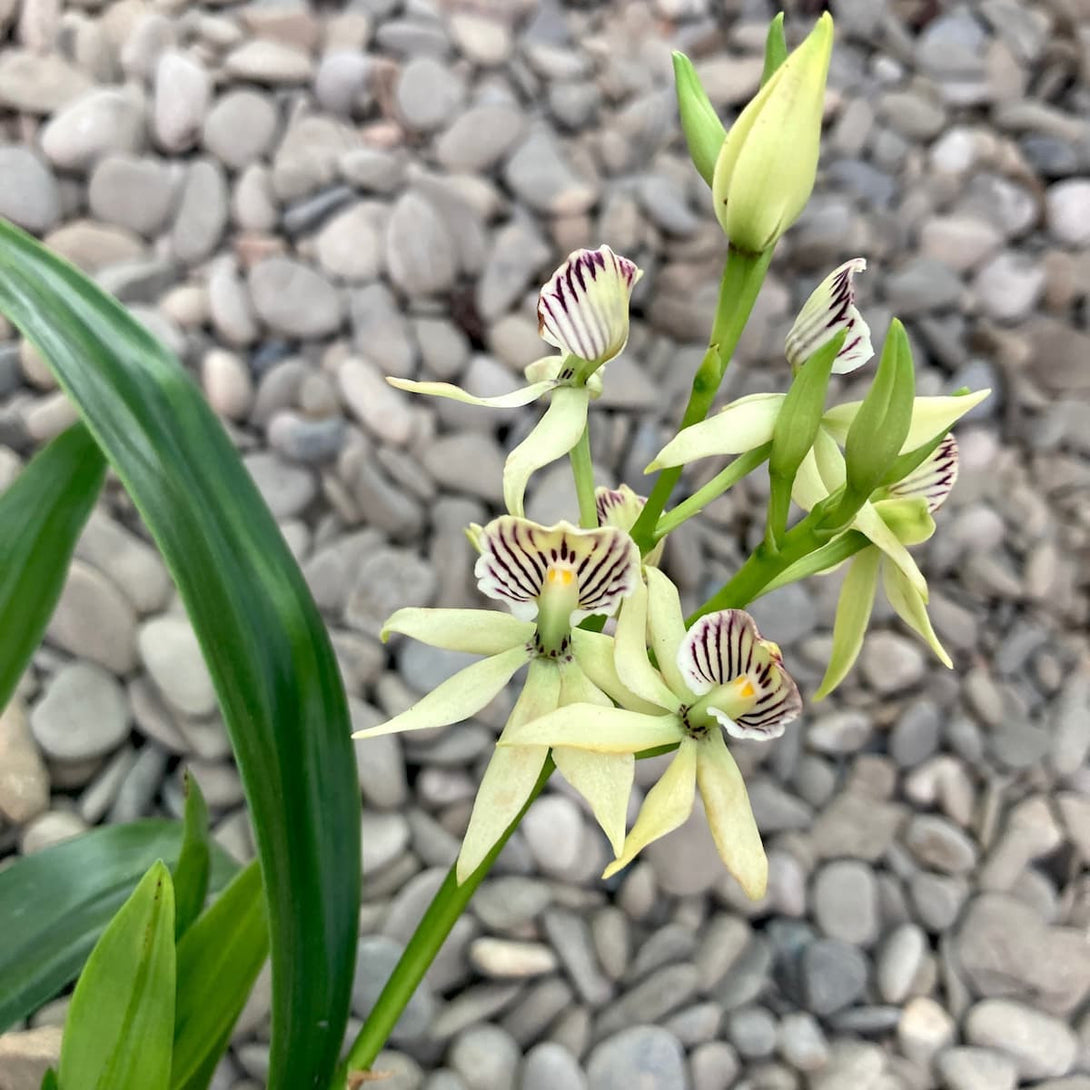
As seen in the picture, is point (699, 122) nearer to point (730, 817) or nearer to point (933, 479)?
point (933, 479)

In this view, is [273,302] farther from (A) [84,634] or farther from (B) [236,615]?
(B) [236,615]

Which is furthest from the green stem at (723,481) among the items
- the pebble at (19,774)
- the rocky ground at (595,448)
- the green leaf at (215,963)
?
the pebble at (19,774)

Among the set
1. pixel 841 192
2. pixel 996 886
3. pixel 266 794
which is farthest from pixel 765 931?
pixel 841 192

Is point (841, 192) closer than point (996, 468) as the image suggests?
No

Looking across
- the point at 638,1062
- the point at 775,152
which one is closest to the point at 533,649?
the point at 775,152

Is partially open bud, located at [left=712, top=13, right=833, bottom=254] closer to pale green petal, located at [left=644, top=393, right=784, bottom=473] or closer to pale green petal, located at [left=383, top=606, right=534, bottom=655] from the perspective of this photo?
pale green petal, located at [left=644, top=393, right=784, bottom=473]

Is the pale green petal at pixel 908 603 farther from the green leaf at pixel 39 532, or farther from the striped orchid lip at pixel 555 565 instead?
the green leaf at pixel 39 532
